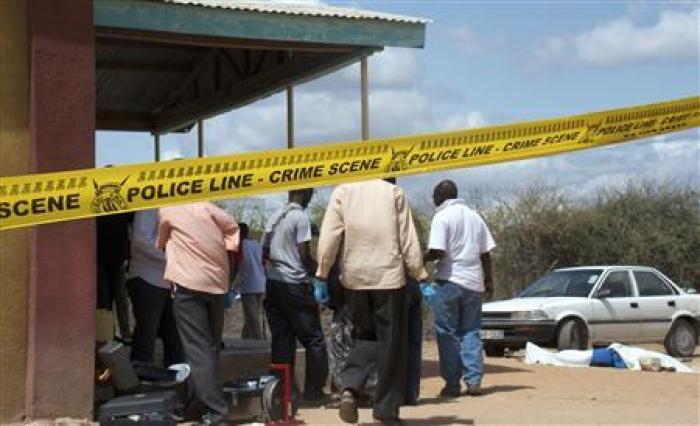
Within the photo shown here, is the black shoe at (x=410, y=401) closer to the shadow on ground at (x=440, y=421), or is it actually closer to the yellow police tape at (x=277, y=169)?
the shadow on ground at (x=440, y=421)

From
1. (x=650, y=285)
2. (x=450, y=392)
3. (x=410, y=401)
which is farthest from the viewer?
(x=650, y=285)

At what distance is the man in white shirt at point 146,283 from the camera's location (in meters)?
7.95

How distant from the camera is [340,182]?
659cm

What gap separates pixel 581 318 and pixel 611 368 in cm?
440

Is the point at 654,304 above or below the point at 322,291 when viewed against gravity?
below

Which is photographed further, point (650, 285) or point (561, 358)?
point (650, 285)

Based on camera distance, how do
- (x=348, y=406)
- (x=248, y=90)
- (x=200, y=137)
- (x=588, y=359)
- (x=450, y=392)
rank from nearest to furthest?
(x=348, y=406)
(x=450, y=392)
(x=588, y=359)
(x=248, y=90)
(x=200, y=137)

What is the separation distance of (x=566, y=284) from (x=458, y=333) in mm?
8164

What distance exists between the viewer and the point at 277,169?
6535mm

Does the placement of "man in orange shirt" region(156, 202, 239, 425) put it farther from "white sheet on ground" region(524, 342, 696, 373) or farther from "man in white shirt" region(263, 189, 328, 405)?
Result: "white sheet on ground" region(524, 342, 696, 373)

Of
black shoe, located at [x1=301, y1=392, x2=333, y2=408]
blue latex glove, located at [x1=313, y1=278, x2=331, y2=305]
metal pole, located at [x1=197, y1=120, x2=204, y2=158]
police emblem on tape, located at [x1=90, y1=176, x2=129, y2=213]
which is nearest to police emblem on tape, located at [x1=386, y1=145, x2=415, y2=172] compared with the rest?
blue latex glove, located at [x1=313, y1=278, x2=331, y2=305]


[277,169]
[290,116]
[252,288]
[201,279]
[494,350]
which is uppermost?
[290,116]

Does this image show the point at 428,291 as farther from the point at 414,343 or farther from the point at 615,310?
the point at 615,310

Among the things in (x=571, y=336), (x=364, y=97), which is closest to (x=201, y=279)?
(x=364, y=97)
